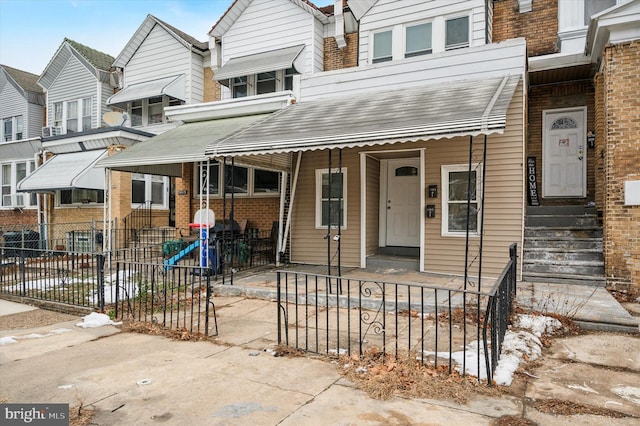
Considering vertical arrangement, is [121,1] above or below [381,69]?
above

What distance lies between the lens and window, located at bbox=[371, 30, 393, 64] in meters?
11.7

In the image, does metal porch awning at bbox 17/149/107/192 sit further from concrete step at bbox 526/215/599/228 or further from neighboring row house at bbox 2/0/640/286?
concrete step at bbox 526/215/599/228

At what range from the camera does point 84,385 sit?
4.18 m

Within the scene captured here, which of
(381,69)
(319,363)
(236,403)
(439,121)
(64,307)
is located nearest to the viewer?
(236,403)

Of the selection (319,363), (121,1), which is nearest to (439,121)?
(319,363)

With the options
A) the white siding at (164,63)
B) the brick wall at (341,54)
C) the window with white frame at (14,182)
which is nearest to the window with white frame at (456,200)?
the brick wall at (341,54)

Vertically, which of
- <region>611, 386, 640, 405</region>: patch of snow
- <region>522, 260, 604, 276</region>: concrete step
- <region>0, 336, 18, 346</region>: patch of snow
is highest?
<region>522, 260, 604, 276</region>: concrete step

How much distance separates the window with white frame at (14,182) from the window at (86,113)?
14.2ft

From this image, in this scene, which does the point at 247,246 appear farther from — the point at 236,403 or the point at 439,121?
the point at 236,403

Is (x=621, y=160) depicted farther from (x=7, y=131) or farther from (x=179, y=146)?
(x=7, y=131)

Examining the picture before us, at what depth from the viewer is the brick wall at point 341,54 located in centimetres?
1330

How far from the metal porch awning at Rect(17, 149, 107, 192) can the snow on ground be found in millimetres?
14073

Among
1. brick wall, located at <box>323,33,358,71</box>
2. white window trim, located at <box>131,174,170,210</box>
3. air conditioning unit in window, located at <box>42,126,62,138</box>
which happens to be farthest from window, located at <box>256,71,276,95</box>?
air conditioning unit in window, located at <box>42,126,62,138</box>

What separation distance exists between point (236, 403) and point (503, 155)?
7388 millimetres
